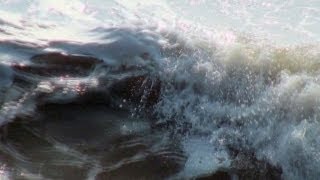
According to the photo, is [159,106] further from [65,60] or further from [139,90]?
[65,60]

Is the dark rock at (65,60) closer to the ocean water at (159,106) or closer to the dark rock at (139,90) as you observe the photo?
the ocean water at (159,106)

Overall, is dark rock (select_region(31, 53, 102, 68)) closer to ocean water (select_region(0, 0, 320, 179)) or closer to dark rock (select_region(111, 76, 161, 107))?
ocean water (select_region(0, 0, 320, 179))

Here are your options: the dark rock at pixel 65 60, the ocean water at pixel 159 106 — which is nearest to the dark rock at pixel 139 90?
the ocean water at pixel 159 106

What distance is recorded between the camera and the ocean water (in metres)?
5.84

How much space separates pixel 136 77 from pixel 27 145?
99.1 inches

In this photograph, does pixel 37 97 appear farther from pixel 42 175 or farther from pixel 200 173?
pixel 200 173

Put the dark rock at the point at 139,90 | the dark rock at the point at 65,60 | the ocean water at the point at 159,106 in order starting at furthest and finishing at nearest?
the dark rock at the point at 65,60
the dark rock at the point at 139,90
the ocean water at the point at 159,106

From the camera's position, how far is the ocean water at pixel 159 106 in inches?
230

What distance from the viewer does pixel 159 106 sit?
296 inches

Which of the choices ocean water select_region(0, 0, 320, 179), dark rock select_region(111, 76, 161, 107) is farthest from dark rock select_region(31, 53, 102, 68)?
dark rock select_region(111, 76, 161, 107)

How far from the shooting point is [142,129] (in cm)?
689

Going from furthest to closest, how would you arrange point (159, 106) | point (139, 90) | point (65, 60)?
point (65, 60), point (139, 90), point (159, 106)

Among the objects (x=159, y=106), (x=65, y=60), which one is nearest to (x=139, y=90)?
(x=159, y=106)

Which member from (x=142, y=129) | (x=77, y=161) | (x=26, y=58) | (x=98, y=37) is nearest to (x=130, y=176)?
(x=77, y=161)
